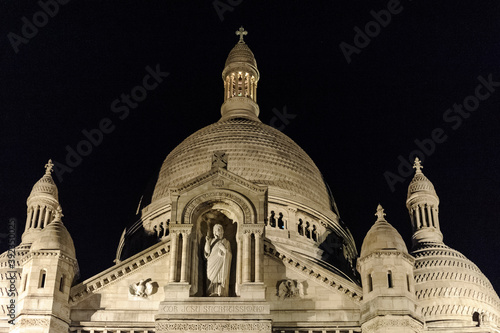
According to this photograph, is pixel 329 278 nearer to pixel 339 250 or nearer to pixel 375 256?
pixel 375 256

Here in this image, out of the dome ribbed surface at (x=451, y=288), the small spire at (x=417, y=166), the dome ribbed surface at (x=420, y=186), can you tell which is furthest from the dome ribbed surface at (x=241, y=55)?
the dome ribbed surface at (x=451, y=288)

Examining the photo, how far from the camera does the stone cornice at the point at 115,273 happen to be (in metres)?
35.2

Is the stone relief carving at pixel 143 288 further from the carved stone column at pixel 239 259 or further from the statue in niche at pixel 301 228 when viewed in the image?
the statue in niche at pixel 301 228

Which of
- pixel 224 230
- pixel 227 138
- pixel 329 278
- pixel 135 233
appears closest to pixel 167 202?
pixel 135 233

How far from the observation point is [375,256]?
34344mm

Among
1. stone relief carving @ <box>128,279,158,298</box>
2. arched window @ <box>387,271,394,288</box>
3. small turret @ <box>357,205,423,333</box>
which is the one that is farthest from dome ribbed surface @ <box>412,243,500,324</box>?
stone relief carving @ <box>128,279,158,298</box>

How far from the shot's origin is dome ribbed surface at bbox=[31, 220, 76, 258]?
1394 inches

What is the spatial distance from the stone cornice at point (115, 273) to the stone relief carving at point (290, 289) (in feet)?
16.1

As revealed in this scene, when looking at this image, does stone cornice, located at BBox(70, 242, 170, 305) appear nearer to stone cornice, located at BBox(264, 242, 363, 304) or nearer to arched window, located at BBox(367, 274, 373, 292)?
stone cornice, located at BBox(264, 242, 363, 304)

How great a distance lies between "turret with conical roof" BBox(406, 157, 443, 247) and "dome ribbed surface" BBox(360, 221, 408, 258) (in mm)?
15436

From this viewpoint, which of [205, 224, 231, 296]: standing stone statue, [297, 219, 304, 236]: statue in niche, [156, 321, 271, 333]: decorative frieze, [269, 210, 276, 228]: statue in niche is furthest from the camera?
[297, 219, 304, 236]: statue in niche

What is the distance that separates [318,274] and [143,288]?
22.3 feet

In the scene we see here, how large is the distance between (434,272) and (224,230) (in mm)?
14129

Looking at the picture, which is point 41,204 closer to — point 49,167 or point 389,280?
point 49,167
